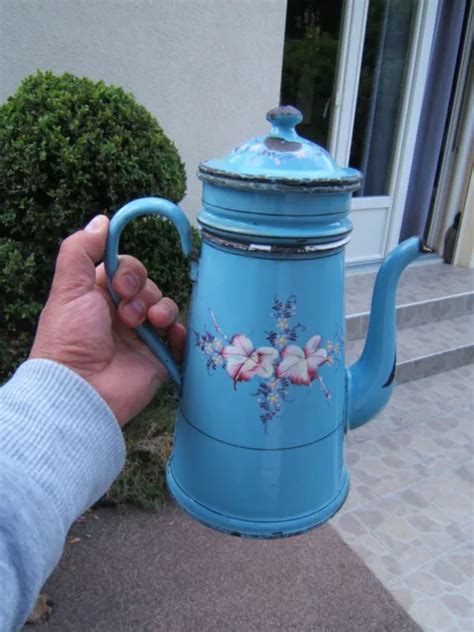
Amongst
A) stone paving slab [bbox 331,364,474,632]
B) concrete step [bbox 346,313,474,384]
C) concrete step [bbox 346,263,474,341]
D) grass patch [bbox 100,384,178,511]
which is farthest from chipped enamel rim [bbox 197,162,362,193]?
concrete step [bbox 346,263,474,341]

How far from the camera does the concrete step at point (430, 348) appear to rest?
3.89 meters

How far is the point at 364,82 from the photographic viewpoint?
4359mm

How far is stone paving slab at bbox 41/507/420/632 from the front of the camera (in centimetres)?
202

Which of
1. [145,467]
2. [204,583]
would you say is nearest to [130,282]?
[204,583]

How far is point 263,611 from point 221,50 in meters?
2.76

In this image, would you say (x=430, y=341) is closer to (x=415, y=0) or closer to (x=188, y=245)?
(x=415, y=0)

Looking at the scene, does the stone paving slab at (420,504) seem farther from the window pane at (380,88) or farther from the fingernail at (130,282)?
the window pane at (380,88)

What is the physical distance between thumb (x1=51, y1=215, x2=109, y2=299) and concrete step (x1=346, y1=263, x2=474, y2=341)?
9.55 ft

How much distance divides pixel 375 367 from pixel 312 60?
365 centimetres

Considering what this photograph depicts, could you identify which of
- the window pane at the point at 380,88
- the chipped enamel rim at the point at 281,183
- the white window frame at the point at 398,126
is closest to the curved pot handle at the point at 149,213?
the chipped enamel rim at the point at 281,183

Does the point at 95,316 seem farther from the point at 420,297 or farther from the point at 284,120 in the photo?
the point at 420,297

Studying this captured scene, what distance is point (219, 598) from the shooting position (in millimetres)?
2113

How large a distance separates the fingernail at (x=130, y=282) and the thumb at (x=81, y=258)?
7 centimetres

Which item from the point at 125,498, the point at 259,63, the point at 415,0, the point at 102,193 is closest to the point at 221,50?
the point at 259,63
